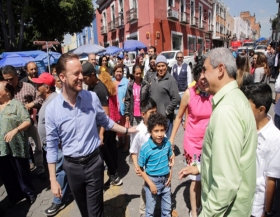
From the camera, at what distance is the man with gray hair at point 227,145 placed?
111cm

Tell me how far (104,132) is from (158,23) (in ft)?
53.6

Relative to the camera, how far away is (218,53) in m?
1.27

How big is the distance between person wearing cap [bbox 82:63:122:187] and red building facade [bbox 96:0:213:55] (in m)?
15.3

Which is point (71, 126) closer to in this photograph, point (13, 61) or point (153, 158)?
point (153, 158)

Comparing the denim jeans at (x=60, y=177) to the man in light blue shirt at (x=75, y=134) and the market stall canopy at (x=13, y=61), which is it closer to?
the man in light blue shirt at (x=75, y=134)

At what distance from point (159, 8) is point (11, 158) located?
57.6 ft

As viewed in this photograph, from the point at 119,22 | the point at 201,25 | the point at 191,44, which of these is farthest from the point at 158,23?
the point at 201,25

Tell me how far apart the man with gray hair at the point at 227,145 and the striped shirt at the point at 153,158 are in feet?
3.00

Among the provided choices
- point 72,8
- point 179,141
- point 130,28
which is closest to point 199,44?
point 130,28

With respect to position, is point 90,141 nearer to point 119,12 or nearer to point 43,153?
point 43,153

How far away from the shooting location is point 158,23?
58.1 ft

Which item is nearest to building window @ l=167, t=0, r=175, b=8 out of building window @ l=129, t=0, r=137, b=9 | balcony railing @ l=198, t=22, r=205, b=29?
building window @ l=129, t=0, r=137, b=9

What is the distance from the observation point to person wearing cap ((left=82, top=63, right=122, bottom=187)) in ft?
9.51

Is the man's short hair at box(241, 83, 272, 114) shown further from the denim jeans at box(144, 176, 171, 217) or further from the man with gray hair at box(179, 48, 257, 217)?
the denim jeans at box(144, 176, 171, 217)
